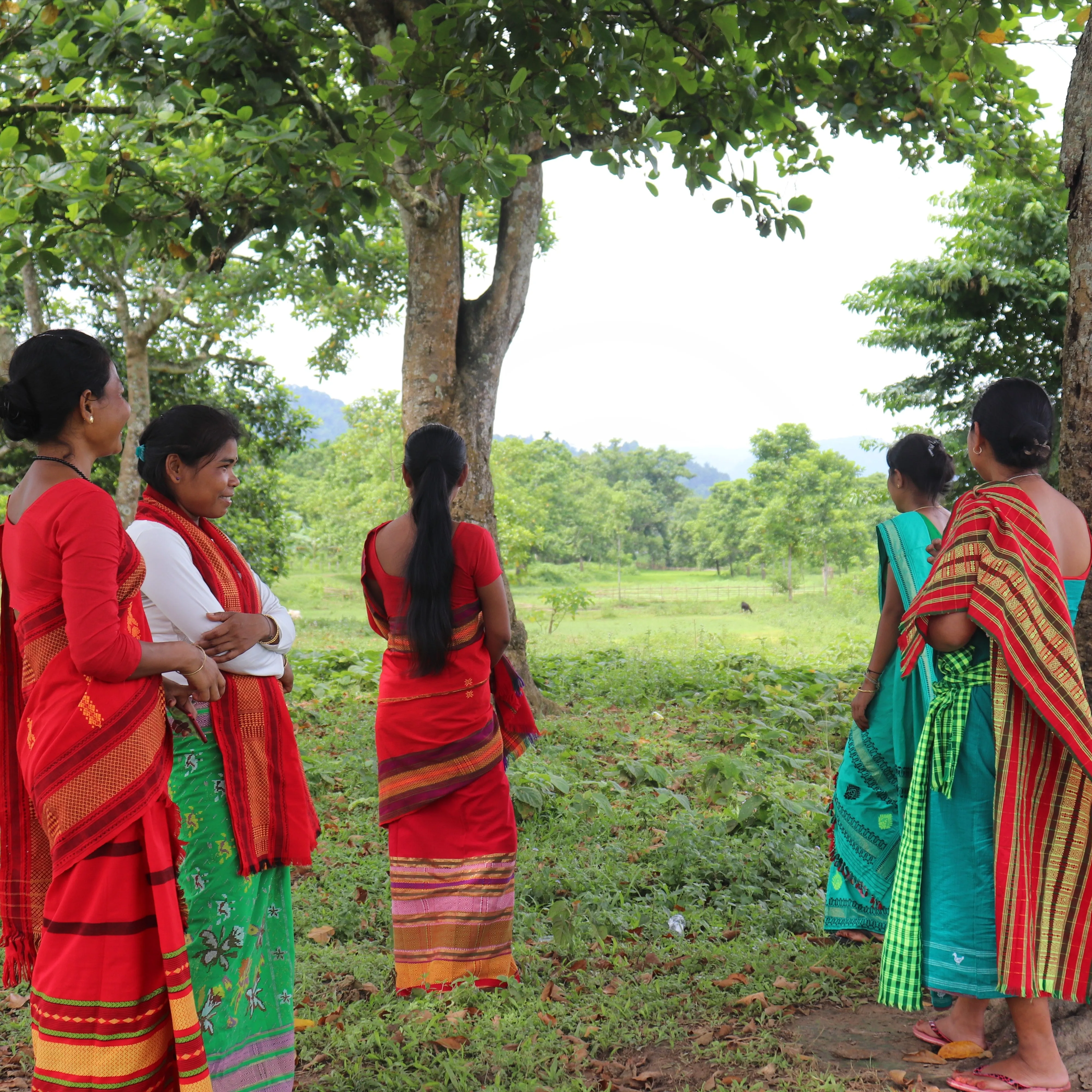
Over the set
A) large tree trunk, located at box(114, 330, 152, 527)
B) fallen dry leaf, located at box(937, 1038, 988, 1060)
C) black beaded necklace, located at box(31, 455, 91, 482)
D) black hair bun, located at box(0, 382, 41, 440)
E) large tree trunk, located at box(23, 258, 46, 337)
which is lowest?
fallen dry leaf, located at box(937, 1038, 988, 1060)

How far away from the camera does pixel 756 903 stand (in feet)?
13.9

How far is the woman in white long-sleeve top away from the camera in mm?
2627

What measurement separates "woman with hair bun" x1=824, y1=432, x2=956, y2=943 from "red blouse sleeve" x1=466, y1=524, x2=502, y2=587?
1.47 metres

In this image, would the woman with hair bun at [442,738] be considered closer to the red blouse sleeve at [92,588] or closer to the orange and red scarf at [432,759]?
the orange and red scarf at [432,759]

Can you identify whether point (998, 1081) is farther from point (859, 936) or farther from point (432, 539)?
point (432, 539)

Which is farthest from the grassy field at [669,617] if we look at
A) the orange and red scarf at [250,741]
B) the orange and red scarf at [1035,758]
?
the orange and red scarf at [250,741]

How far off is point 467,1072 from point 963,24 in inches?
170

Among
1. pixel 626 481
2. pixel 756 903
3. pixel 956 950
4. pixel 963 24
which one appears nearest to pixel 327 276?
pixel 963 24

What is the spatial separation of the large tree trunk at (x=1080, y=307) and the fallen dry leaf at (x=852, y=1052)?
4.39ft

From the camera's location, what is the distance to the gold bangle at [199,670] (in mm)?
2391

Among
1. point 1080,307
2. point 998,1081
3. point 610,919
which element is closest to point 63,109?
point 610,919

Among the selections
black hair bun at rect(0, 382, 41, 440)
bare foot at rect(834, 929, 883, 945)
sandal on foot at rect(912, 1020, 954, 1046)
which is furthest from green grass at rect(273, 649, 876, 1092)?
black hair bun at rect(0, 382, 41, 440)

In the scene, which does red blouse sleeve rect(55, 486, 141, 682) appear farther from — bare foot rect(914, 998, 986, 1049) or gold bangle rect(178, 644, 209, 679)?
bare foot rect(914, 998, 986, 1049)

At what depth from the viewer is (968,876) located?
2855 mm
